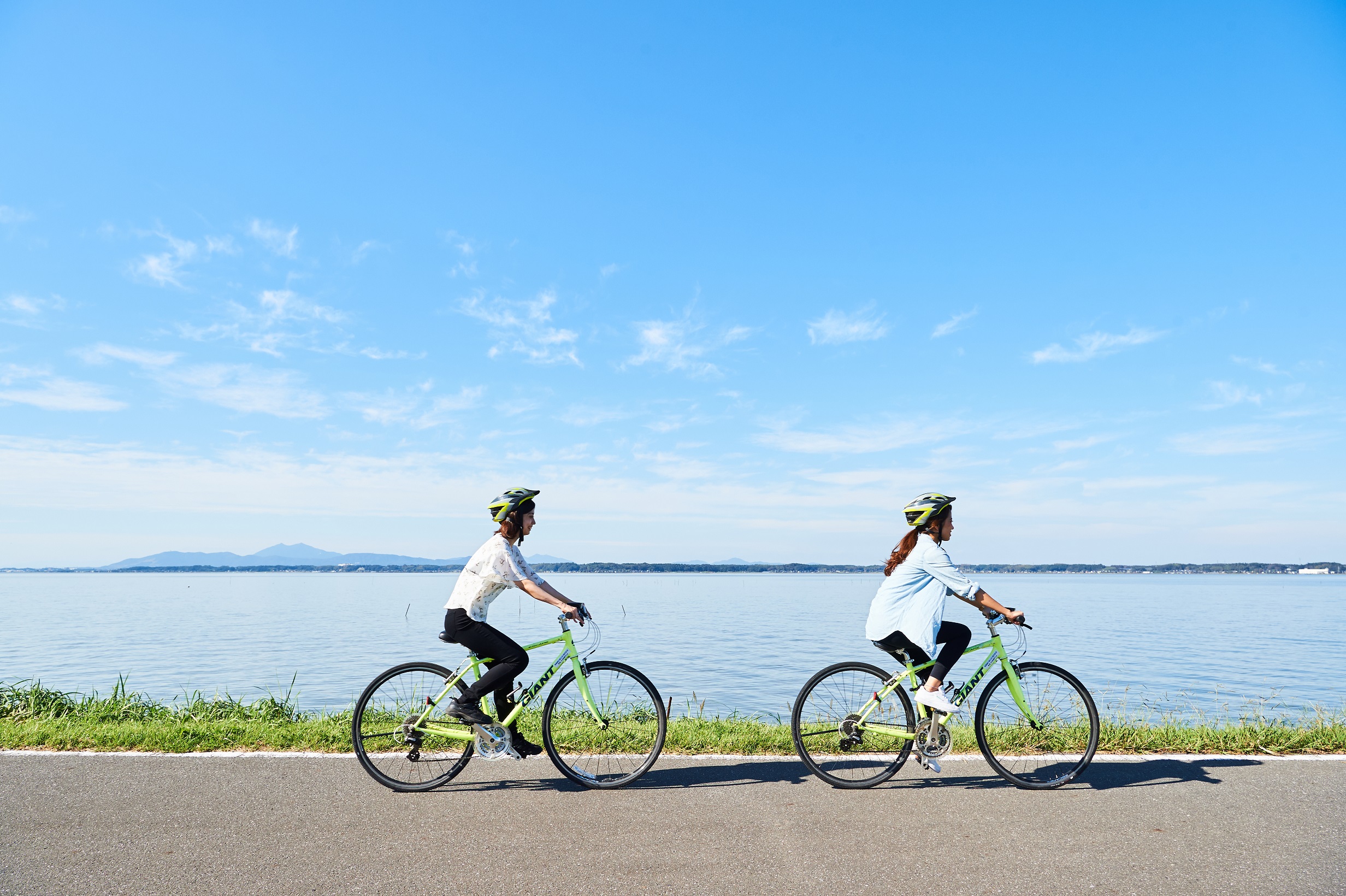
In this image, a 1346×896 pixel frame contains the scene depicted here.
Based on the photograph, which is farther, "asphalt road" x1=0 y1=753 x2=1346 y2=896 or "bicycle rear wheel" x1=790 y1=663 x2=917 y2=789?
"bicycle rear wheel" x1=790 y1=663 x2=917 y2=789

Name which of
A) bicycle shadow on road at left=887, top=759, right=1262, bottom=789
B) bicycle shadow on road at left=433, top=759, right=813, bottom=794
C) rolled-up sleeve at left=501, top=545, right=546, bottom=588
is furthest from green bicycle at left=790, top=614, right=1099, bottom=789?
rolled-up sleeve at left=501, top=545, right=546, bottom=588

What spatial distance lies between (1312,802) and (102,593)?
319 feet

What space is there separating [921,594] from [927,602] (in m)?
0.07

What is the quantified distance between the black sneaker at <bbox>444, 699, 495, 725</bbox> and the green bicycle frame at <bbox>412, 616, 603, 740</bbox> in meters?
0.09

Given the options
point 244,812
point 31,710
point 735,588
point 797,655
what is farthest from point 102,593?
point 244,812

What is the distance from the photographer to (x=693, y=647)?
2884 cm

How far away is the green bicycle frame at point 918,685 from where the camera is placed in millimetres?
6145

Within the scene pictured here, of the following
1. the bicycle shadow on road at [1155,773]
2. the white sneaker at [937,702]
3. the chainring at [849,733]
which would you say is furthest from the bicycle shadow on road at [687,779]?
the bicycle shadow on road at [1155,773]

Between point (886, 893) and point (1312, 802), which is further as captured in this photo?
point (1312, 802)

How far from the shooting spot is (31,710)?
8.37 meters

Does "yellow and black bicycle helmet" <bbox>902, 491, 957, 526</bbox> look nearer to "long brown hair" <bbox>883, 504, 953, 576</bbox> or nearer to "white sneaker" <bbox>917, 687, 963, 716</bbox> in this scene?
"long brown hair" <bbox>883, 504, 953, 576</bbox>

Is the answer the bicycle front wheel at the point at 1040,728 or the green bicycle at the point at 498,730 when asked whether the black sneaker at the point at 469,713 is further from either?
the bicycle front wheel at the point at 1040,728

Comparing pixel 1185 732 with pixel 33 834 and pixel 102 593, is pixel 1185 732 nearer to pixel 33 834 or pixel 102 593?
pixel 33 834

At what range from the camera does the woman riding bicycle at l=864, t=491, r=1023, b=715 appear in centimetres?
608
